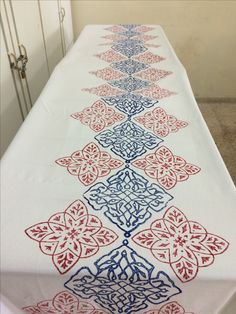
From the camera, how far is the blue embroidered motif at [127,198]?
2.13ft

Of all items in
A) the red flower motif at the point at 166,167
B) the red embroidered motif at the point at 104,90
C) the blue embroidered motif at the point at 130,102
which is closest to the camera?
the red flower motif at the point at 166,167

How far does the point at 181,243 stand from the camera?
594mm

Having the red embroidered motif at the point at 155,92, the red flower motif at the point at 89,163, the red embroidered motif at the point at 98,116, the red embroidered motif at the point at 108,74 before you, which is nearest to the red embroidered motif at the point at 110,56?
the red embroidered motif at the point at 108,74

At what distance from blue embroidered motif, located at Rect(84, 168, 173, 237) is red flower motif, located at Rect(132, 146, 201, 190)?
33 millimetres

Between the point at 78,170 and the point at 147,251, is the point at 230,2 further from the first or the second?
the point at 147,251

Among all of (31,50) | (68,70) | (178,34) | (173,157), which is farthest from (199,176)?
(178,34)

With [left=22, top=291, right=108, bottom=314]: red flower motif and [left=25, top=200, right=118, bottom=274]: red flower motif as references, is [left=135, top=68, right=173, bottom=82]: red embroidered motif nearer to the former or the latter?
[left=25, top=200, right=118, bottom=274]: red flower motif

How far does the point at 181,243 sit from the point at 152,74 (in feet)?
3.09

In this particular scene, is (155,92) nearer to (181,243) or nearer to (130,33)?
(181,243)

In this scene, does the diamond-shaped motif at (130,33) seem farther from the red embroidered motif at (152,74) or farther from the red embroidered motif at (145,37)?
the red embroidered motif at (152,74)

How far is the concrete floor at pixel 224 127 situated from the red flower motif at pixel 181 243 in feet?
5.03

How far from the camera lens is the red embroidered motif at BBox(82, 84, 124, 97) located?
1.17m

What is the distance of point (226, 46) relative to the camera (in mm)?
2711

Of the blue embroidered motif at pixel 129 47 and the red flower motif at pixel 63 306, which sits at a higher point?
the blue embroidered motif at pixel 129 47
